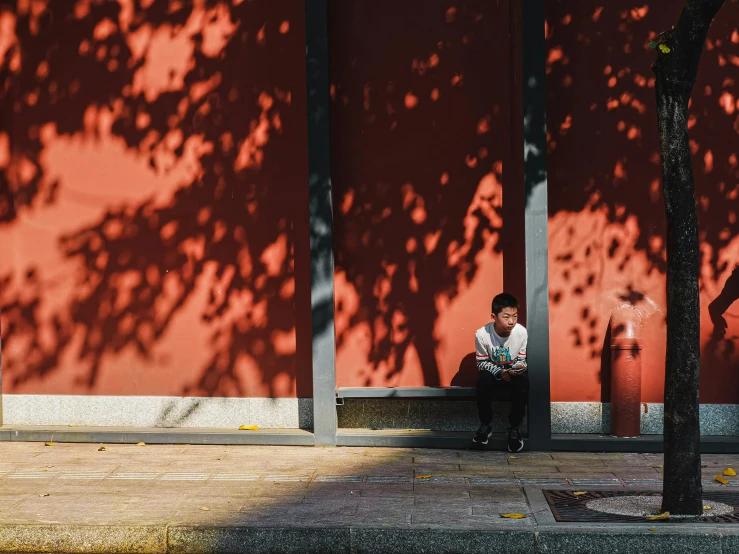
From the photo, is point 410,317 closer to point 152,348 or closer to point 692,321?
point 152,348

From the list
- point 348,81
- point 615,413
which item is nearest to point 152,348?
point 348,81

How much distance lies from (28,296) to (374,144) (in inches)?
138

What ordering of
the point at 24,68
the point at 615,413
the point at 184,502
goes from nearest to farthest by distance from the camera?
the point at 184,502 → the point at 615,413 → the point at 24,68

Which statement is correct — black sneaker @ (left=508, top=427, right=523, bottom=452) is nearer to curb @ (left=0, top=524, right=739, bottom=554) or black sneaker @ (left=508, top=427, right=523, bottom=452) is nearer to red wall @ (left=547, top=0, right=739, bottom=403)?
red wall @ (left=547, top=0, right=739, bottom=403)

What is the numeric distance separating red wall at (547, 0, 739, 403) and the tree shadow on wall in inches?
23.1

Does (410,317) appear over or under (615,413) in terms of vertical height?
over

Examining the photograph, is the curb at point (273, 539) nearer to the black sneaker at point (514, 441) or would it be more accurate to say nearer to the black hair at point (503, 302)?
the black sneaker at point (514, 441)

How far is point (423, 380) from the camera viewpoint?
9062 millimetres

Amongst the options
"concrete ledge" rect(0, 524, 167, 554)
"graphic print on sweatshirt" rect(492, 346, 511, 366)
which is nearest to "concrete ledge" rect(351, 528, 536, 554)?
"concrete ledge" rect(0, 524, 167, 554)

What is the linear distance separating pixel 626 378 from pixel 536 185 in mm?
1822

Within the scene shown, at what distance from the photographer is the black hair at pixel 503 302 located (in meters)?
8.39

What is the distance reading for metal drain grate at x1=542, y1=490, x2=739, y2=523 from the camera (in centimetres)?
612

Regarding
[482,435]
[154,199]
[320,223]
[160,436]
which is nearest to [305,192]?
[320,223]

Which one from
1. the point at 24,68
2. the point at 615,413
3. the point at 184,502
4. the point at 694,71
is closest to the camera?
the point at 694,71
